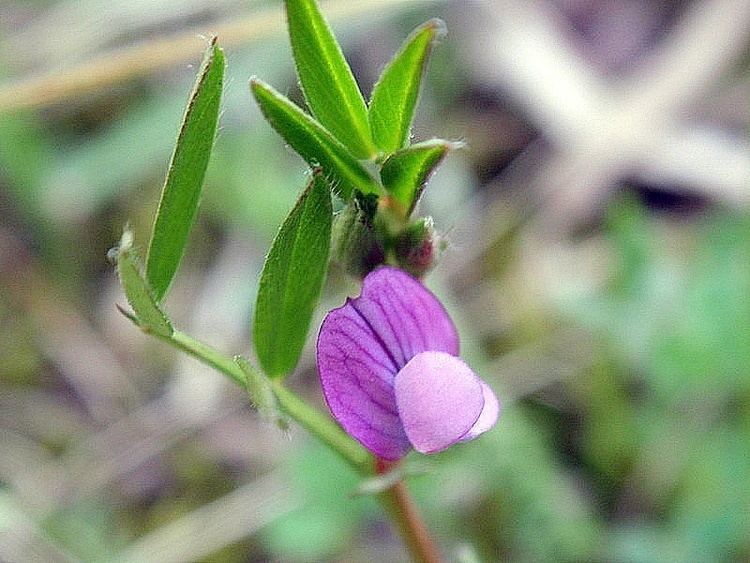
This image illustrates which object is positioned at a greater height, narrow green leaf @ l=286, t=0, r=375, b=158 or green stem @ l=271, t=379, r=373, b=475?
narrow green leaf @ l=286, t=0, r=375, b=158

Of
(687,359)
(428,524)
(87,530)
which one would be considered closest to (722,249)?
(687,359)

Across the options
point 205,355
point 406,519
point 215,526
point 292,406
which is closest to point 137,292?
point 205,355

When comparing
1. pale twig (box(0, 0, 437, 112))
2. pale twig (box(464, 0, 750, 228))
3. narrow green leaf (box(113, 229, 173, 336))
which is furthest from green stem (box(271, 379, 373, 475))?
pale twig (box(464, 0, 750, 228))

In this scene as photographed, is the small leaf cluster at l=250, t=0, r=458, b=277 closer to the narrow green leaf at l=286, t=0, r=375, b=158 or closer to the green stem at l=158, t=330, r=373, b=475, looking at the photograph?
the narrow green leaf at l=286, t=0, r=375, b=158

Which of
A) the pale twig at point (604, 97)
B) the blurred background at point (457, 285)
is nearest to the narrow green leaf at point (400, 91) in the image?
the blurred background at point (457, 285)

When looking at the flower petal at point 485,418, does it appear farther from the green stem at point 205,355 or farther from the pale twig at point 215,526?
the pale twig at point 215,526
